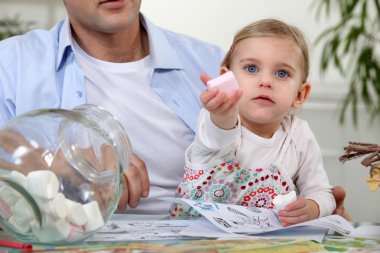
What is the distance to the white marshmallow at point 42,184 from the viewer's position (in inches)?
36.3

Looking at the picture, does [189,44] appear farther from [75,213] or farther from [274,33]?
[75,213]

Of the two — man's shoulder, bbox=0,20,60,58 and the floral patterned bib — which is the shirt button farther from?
the floral patterned bib

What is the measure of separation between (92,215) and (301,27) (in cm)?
304

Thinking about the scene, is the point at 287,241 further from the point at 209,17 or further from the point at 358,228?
the point at 209,17

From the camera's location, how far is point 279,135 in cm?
148

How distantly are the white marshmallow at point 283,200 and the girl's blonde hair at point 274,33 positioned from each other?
0.30 metres

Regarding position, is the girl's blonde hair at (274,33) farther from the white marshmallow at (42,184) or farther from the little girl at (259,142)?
the white marshmallow at (42,184)

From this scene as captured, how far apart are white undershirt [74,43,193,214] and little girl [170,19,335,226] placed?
0.22m

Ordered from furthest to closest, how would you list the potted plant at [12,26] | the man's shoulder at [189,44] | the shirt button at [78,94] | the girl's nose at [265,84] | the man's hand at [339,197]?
1. the potted plant at [12,26]
2. the man's shoulder at [189,44]
3. the shirt button at [78,94]
4. the man's hand at [339,197]
5. the girl's nose at [265,84]

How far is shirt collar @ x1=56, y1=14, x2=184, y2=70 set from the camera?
5.64ft

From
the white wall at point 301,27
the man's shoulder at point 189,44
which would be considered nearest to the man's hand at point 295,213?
the man's shoulder at point 189,44

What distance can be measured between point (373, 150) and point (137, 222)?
1.52 feet

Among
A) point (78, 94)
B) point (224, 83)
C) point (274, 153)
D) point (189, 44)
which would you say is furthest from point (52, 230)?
point (189, 44)

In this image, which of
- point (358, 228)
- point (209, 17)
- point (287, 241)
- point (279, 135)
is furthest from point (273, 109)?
point (209, 17)
